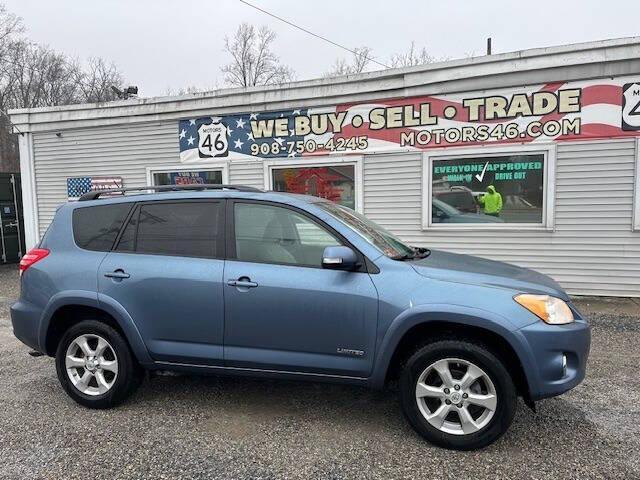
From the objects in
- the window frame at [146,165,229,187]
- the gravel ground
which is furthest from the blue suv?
the window frame at [146,165,229,187]

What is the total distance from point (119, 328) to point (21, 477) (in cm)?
118

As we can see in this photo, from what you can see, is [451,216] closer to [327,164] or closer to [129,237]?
[327,164]

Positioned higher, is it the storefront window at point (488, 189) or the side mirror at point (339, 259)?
the storefront window at point (488, 189)

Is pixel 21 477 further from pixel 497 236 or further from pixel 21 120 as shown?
pixel 21 120

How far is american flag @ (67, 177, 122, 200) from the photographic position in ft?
34.6

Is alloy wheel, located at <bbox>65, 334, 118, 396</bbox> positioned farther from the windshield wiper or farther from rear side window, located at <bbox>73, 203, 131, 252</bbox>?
the windshield wiper

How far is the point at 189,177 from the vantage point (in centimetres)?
1000

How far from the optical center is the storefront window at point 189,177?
9859 millimetres

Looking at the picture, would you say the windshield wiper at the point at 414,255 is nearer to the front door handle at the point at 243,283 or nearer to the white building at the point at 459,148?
the front door handle at the point at 243,283

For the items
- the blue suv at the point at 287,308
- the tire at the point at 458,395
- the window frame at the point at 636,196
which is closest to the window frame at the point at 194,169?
the blue suv at the point at 287,308

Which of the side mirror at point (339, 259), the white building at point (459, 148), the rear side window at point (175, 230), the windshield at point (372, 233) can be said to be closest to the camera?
the side mirror at point (339, 259)

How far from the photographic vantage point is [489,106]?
786 centimetres

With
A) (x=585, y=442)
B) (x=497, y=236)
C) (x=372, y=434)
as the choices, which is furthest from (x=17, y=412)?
(x=497, y=236)

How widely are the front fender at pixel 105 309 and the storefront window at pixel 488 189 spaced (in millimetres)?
5782
